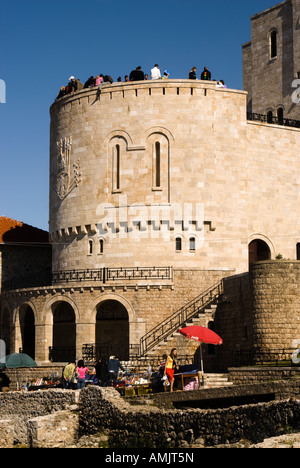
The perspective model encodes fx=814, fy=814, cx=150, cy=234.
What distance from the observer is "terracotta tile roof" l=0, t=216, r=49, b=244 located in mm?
48872

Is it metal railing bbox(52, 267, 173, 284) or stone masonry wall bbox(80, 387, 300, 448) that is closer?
stone masonry wall bbox(80, 387, 300, 448)

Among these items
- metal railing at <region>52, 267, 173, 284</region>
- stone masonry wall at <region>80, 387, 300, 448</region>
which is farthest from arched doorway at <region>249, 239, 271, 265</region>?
stone masonry wall at <region>80, 387, 300, 448</region>

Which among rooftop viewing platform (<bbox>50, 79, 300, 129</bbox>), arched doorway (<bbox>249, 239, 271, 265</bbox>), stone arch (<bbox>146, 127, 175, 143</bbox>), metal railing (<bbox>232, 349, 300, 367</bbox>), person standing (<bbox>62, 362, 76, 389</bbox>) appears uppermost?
rooftop viewing platform (<bbox>50, 79, 300, 129</bbox>)

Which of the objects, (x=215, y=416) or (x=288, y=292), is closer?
(x=215, y=416)

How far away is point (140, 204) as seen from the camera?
40.9m

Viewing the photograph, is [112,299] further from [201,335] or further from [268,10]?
[268,10]

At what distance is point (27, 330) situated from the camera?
151 feet

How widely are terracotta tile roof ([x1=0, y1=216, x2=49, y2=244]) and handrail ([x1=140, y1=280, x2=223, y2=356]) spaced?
13640 mm

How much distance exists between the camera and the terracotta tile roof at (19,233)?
160ft

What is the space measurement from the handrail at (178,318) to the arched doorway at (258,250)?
4.39 metres

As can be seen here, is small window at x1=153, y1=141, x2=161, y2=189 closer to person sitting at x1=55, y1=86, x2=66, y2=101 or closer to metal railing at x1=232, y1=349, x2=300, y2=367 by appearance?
person sitting at x1=55, y1=86, x2=66, y2=101

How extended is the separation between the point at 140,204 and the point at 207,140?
473 cm
